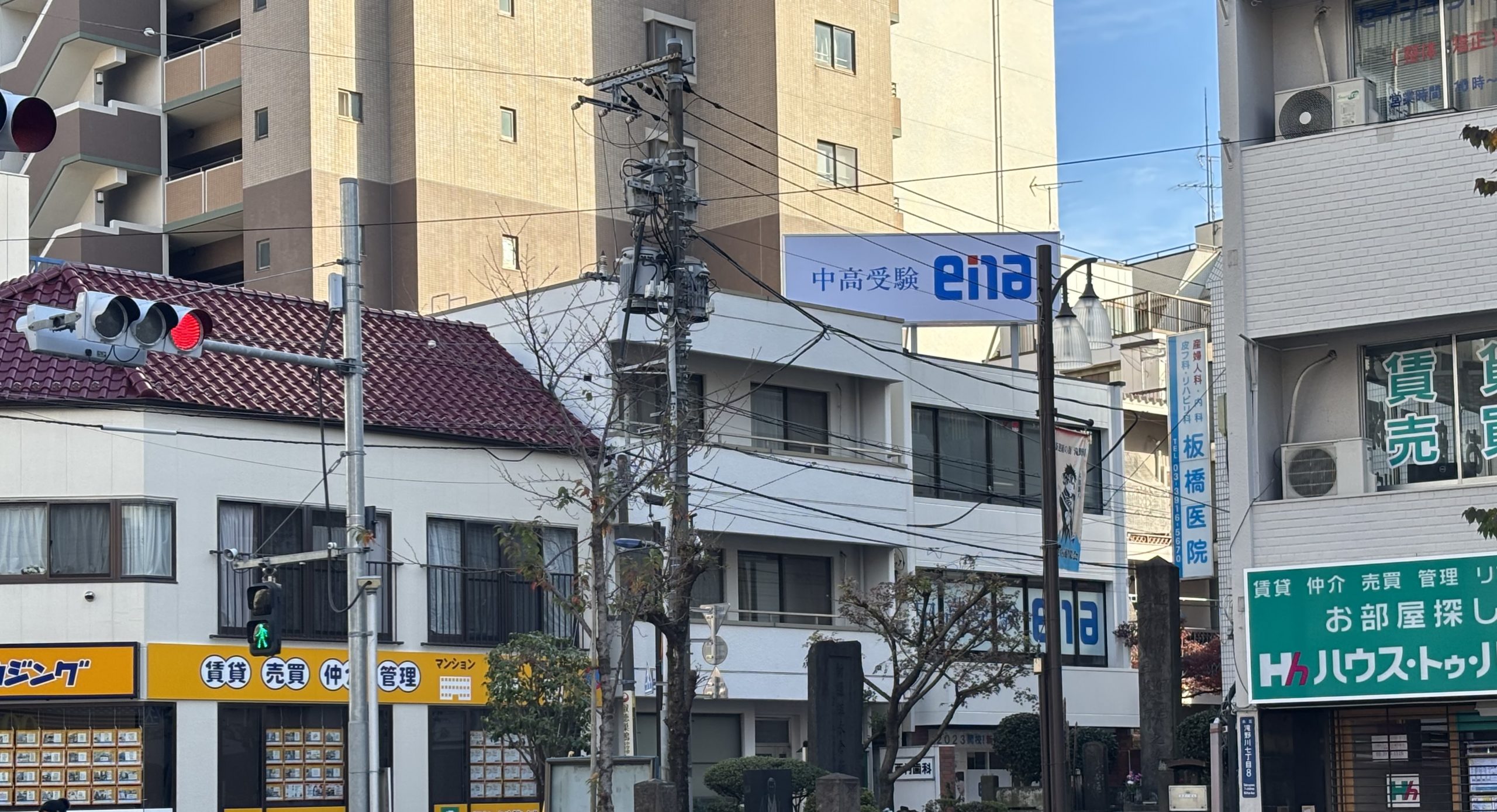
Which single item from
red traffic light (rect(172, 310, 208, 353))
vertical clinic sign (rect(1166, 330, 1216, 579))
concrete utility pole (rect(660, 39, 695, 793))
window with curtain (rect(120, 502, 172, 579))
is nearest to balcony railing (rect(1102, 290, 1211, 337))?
vertical clinic sign (rect(1166, 330, 1216, 579))

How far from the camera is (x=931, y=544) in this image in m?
41.7

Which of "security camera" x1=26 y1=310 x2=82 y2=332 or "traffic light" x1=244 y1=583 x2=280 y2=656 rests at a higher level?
"security camera" x1=26 y1=310 x2=82 y2=332

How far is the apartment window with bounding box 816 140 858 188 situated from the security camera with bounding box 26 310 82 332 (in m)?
37.8

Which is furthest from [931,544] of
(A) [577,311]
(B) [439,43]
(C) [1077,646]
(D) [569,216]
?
(B) [439,43]

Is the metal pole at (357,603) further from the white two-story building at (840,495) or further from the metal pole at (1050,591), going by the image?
the white two-story building at (840,495)

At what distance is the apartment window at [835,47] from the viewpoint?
53.0 meters

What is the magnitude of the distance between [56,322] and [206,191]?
110ft

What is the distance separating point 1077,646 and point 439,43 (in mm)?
21455

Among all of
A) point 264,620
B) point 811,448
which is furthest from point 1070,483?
point 264,620

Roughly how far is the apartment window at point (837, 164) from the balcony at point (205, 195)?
616 inches

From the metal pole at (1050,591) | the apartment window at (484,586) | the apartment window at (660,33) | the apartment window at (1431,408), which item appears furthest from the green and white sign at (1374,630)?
the apartment window at (660,33)

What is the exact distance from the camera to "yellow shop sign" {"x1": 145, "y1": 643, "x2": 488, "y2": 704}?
29078 mm

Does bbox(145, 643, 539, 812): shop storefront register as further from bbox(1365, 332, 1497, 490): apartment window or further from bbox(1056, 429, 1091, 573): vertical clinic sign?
bbox(1365, 332, 1497, 490): apartment window

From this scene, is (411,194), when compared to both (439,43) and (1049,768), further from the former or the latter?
(1049,768)
